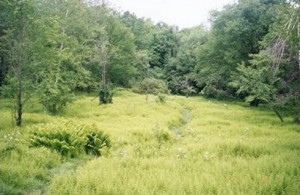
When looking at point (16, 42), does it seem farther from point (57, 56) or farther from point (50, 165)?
point (50, 165)

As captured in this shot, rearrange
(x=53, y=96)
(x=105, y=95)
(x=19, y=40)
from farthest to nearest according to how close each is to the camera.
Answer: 1. (x=105, y=95)
2. (x=53, y=96)
3. (x=19, y=40)

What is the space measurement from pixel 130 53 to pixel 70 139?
4172 centimetres

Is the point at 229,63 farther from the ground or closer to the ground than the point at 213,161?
farther from the ground

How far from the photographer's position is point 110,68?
51.9 meters

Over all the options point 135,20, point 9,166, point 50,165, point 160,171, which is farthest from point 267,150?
point 135,20

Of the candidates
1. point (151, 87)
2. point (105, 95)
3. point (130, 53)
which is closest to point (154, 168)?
point (105, 95)

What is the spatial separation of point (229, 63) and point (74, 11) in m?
20.9

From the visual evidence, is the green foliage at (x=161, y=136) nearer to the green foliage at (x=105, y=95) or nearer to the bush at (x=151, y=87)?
the green foliage at (x=105, y=95)

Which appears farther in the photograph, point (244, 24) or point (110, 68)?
point (110, 68)

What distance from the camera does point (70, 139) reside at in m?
14.4

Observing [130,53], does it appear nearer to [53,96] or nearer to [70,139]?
[53,96]

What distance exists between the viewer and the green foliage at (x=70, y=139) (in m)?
14.0

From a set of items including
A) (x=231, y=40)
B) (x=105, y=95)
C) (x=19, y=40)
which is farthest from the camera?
(x=231, y=40)

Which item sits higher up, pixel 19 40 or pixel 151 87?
pixel 19 40
